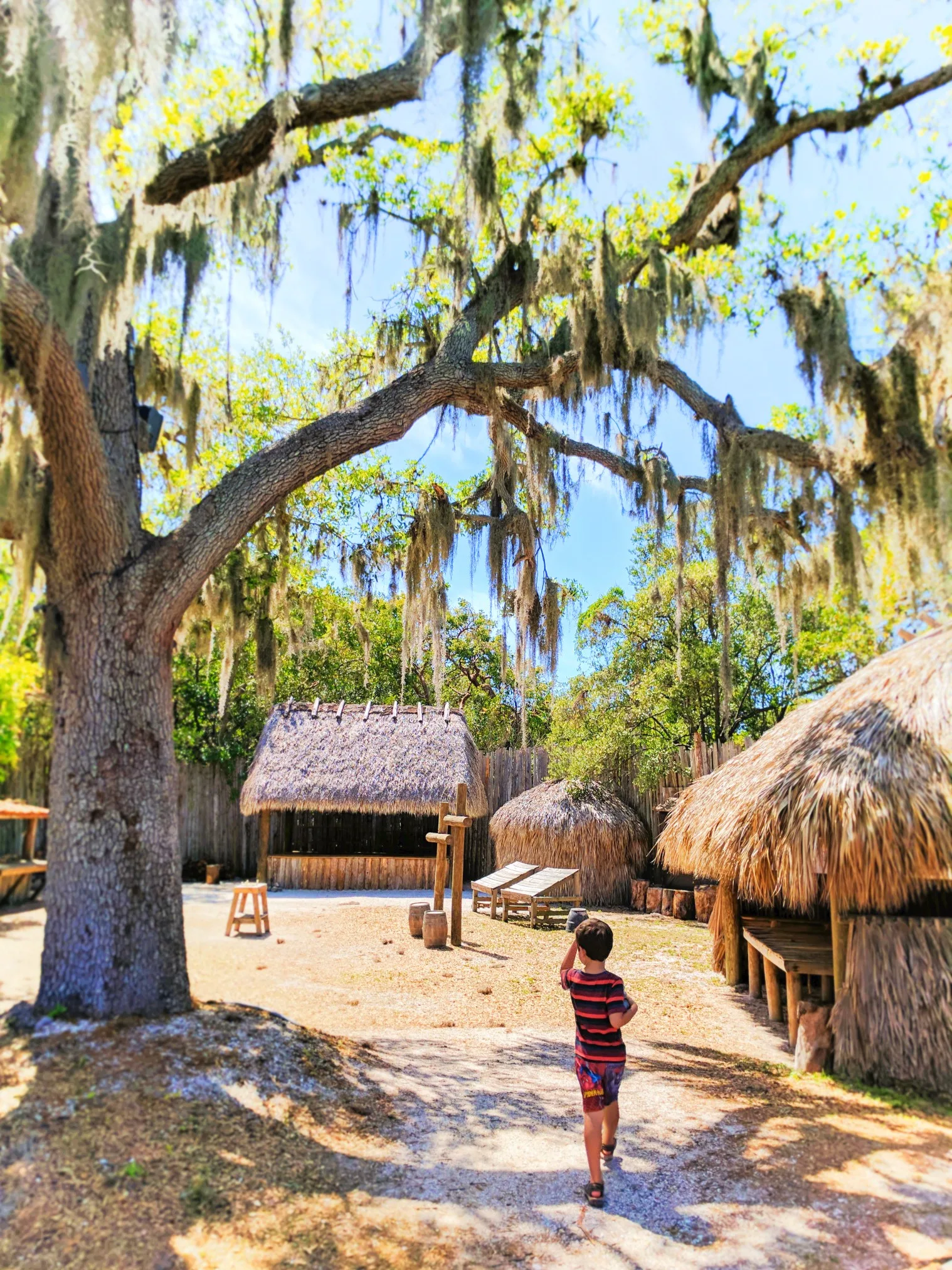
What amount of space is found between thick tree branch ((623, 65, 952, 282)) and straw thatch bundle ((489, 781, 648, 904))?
8.99m

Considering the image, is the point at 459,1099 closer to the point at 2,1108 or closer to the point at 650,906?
the point at 2,1108

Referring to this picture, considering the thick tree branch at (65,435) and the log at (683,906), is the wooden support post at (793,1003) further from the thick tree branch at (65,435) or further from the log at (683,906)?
the log at (683,906)

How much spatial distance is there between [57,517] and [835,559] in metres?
5.07

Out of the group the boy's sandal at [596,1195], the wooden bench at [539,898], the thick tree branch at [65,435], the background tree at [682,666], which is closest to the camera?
the boy's sandal at [596,1195]

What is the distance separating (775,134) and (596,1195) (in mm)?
7265

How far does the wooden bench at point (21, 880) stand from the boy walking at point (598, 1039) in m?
9.52

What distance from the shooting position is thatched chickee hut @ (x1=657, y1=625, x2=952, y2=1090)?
489cm

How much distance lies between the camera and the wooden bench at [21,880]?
1073 cm

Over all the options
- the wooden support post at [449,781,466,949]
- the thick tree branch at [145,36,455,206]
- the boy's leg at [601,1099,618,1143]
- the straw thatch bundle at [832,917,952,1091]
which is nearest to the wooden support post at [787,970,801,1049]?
the straw thatch bundle at [832,917,952,1091]

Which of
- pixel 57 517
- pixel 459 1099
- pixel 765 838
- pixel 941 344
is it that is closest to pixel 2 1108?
pixel 459 1099

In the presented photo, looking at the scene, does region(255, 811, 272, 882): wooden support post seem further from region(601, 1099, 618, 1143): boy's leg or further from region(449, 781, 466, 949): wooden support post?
region(601, 1099, 618, 1143): boy's leg

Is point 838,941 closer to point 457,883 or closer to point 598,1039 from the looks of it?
point 598,1039

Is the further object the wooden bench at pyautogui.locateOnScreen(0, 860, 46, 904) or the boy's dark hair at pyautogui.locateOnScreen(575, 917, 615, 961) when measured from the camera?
the wooden bench at pyautogui.locateOnScreen(0, 860, 46, 904)

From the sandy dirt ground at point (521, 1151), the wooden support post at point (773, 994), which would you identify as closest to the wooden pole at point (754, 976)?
the wooden support post at point (773, 994)
